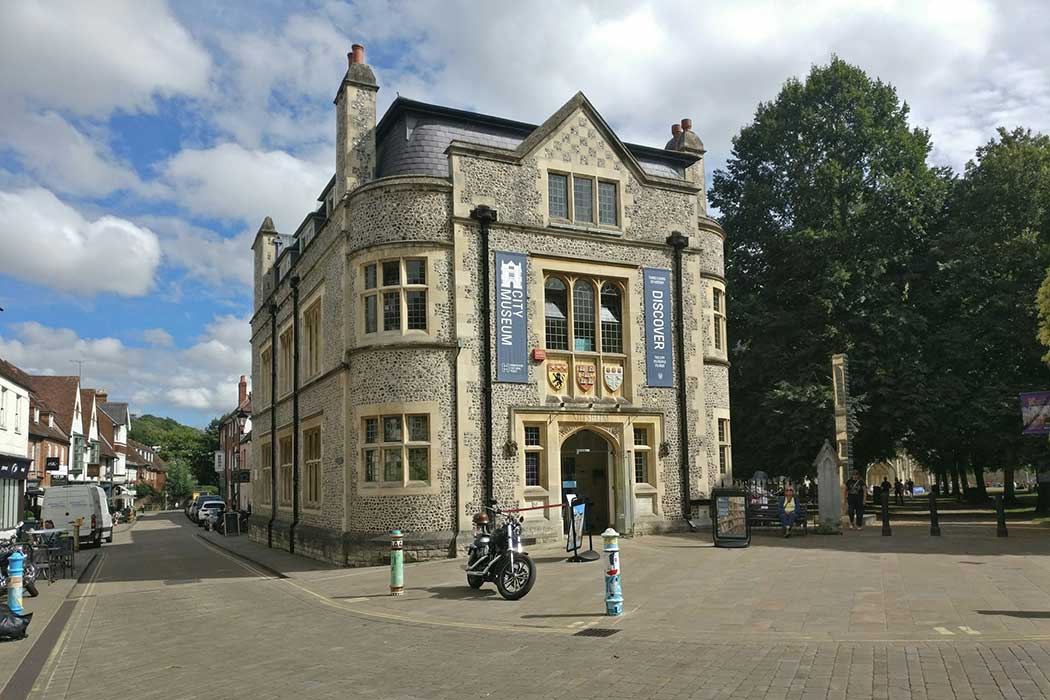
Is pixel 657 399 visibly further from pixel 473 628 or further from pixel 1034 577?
pixel 473 628

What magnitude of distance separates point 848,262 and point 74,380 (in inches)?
2206

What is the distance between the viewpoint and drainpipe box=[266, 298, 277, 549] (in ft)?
95.8

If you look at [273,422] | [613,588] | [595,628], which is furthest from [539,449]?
[273,422]

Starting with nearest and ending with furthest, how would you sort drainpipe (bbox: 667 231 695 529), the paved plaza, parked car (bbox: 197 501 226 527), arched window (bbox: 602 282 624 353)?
the paved plaza, arched window (bbox: 602 282 624 353), drainpipe (bbox: 667 231 695 529), parked car (bbox: 197 501 226 527)

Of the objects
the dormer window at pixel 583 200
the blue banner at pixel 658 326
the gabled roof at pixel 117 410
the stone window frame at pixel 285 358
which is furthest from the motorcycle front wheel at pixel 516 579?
the gabled roof at pixel 117 410

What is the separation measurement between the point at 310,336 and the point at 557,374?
8.94 meters

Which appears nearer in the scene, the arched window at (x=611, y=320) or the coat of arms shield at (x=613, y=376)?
the coat of arms shield at (x=613, y=376)

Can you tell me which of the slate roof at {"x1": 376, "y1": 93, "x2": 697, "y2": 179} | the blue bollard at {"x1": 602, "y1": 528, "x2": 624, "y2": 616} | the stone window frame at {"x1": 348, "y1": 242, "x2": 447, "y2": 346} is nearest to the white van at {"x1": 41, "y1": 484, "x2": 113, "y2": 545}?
the stone window frame at {"x1": 348, "y1": 242, "x2": 447, "y2": 346}

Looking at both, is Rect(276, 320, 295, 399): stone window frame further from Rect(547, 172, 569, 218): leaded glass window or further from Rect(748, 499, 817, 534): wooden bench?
Rect(748, 499, 817, 534): wooden bench

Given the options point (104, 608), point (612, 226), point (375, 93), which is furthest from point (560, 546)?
point (375, 93)

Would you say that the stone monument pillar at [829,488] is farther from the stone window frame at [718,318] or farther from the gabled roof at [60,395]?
the gabled roof at [60,395]

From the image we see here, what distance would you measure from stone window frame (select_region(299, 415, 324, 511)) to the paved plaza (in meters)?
4.87

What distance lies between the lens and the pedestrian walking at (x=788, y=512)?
2159 centimetres

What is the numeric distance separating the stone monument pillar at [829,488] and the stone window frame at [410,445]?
10503 millimetres
